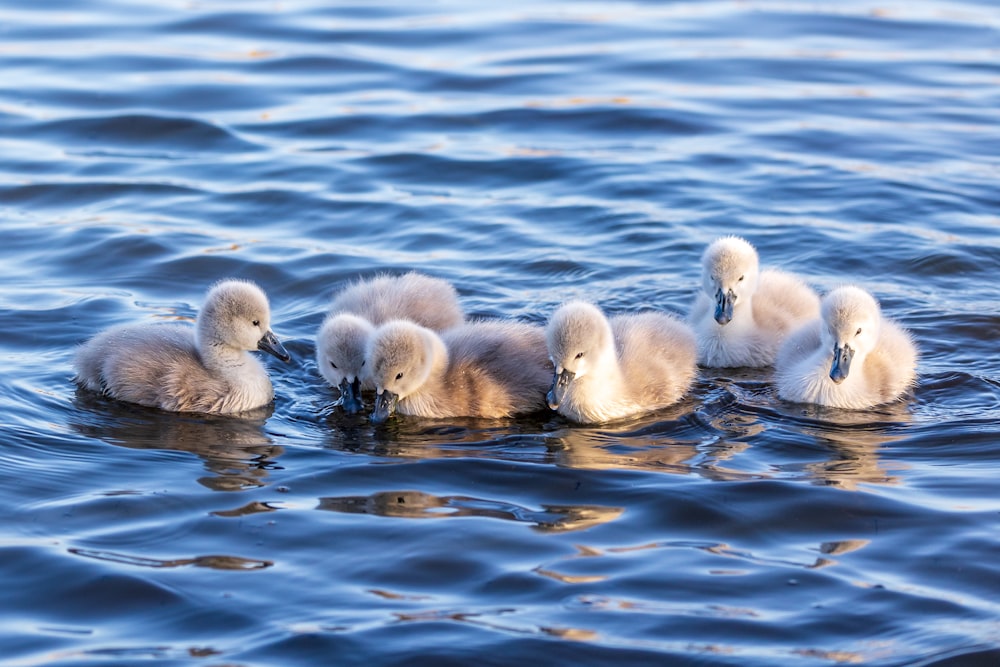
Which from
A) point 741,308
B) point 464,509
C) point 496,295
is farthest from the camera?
point 496,295

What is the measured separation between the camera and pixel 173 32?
49.9 feet

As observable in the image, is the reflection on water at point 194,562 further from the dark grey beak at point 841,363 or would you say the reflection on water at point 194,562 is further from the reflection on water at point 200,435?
the dark grey beak at point 841,363

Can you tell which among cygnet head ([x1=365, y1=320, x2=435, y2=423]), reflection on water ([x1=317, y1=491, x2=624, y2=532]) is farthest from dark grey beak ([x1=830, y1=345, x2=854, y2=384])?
cygnet head ([x1=365, y1=320, x2=435, y2=423])

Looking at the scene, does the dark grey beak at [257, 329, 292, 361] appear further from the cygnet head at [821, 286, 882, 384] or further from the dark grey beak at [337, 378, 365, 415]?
the cygnet head at [821, 286, 882, 384]

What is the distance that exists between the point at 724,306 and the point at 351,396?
6.70ft

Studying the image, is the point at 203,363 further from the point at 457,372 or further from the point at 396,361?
the point at 457,372

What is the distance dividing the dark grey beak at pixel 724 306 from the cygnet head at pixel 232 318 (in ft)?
7.66

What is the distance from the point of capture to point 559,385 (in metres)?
Result: 6.84

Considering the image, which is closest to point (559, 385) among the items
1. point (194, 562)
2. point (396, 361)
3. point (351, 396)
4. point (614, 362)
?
point (614, 362)

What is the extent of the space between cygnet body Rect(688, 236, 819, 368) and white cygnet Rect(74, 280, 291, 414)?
234cm

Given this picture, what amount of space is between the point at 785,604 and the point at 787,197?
5.73 meters

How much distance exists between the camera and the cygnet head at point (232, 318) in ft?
23.4

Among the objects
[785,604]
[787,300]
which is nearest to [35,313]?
[787,300]

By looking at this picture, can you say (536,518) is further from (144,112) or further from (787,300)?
(144,112)
